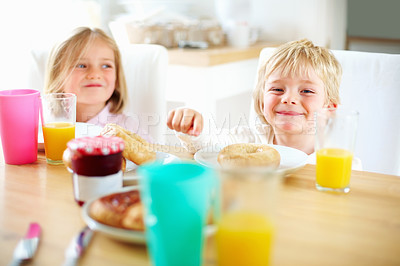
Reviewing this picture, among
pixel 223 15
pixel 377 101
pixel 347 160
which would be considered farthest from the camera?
pixel 223 15

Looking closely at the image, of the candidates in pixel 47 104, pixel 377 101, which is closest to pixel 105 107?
pixel 47 104

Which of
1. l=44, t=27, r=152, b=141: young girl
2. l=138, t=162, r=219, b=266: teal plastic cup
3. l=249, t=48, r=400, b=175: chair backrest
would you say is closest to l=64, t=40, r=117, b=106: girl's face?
l=44, t=27, r=152, b=141: young girl

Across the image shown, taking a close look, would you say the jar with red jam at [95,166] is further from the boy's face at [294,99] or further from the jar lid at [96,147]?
the boy's face at [294,99]

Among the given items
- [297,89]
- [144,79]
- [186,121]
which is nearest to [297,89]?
[297,89]

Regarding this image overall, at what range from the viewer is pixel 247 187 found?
535 millimetres

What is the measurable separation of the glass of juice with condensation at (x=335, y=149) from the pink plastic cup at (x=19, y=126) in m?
0.65

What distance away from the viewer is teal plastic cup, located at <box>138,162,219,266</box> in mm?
548

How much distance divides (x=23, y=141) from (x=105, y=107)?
0.83 metres

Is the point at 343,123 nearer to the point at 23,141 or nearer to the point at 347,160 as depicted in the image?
the point at 347,160

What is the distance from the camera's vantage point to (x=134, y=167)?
3.39 feet

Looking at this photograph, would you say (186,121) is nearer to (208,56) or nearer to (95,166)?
(95,166)

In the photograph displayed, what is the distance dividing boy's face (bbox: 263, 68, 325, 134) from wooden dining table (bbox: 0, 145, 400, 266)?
1.37ft

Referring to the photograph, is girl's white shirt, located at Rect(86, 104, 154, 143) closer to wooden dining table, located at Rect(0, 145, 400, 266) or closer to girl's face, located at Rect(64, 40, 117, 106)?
girl's face, located at Rect(64, 40, 117, 106)

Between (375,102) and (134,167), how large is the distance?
2.86 ft
